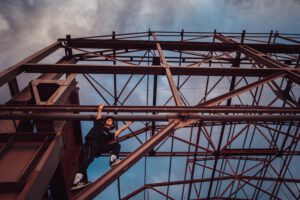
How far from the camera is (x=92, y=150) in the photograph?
4.55 m

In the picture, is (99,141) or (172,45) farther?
(172,45)

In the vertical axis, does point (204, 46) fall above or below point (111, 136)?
above

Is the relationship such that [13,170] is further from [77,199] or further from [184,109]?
[184,109]

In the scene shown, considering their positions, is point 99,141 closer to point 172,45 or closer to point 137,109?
point 137,109

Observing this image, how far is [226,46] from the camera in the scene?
1029cm

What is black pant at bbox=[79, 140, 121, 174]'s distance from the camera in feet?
14.4

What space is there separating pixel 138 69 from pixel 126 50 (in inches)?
151

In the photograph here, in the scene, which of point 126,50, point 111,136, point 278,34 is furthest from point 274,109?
point 278,34

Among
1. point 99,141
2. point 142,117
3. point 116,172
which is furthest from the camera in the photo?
point 99,141

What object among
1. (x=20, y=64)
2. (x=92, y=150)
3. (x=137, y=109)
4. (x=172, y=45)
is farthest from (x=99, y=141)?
(x=172, y=45)

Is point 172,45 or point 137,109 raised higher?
point 172,45

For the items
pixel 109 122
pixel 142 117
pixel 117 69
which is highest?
pixel 117 69

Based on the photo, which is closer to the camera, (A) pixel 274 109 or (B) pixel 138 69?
(A) pixel 274 109

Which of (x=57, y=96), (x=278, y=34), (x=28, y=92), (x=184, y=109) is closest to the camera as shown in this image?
(x=184, y=109)
